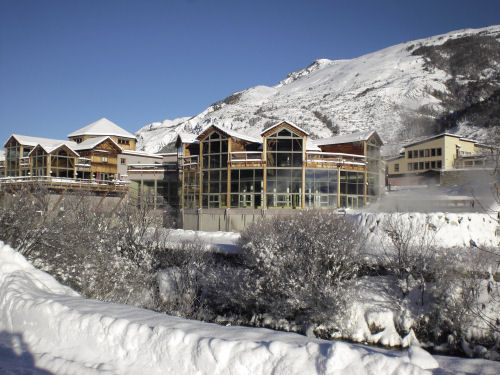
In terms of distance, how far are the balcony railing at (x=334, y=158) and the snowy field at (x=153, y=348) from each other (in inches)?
1068

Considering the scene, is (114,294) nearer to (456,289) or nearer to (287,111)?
(456,289)

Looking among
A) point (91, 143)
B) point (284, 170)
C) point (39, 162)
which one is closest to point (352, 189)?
point (284, 170)

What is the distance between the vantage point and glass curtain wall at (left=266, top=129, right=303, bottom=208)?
36438 mm

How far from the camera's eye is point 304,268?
19.0 metres

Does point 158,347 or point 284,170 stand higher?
point 284,170

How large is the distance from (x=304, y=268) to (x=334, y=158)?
814 inches

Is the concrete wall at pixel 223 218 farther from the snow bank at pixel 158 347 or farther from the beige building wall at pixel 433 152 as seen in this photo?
the beige building wall at pixel 433 152

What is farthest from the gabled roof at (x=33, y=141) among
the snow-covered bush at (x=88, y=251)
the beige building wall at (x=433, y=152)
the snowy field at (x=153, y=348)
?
the beige building wall at (x=433, y=152)

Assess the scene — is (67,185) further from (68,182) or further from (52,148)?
(52,148)

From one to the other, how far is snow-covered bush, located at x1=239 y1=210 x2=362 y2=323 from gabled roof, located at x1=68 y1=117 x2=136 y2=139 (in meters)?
40.4

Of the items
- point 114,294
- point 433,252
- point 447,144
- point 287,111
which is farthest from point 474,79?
point 114,294

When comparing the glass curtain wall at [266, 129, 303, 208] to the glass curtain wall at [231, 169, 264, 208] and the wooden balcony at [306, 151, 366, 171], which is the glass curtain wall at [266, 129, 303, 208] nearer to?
the glass curtain wall at [231, 169, 264, 208]

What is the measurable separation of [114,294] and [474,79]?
147m

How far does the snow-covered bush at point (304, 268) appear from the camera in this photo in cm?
1816
